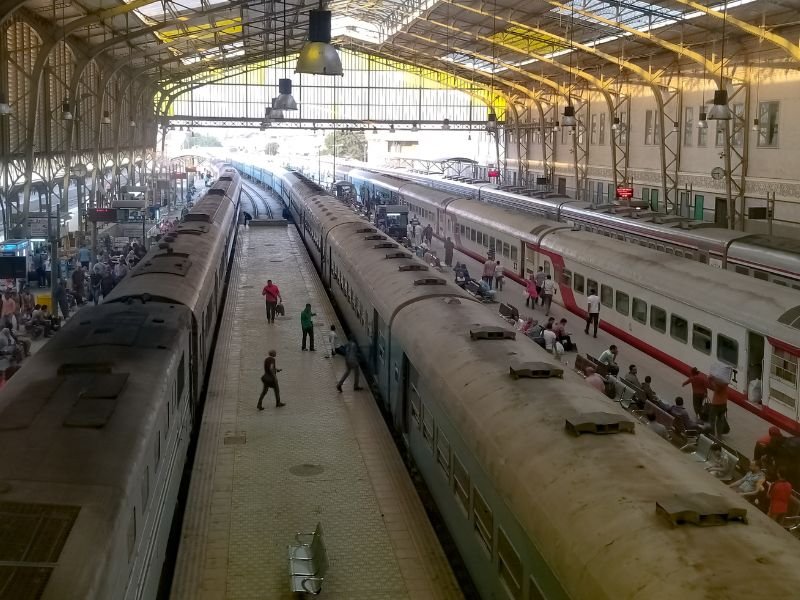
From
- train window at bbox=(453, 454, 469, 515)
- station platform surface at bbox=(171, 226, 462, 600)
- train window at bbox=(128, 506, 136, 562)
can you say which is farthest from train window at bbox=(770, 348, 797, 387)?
train window at bbox=(128, 506, 136, 562)

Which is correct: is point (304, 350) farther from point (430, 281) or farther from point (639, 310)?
point (639, 310)

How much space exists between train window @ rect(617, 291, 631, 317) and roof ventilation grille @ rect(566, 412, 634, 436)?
→ 50.3 ft

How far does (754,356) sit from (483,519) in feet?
34.4

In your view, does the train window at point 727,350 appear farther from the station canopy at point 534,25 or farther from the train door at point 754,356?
the station canopy at point 534,25

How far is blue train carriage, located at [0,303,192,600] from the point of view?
5.79 metres

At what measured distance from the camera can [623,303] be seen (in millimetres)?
22844

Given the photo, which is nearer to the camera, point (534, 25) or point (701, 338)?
point (701, 338)

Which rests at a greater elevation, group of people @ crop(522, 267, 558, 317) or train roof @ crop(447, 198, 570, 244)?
train roof @ crop(447, 198, 570, 244)

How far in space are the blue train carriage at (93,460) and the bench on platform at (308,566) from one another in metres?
1.38

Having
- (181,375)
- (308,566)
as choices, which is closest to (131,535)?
(308,566)

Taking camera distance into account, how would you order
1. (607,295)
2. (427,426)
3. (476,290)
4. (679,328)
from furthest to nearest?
(476,290) < (607,295) < (679,328) < (427,426)

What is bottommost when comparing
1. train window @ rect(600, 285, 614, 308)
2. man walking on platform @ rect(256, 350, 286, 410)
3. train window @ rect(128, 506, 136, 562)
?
man walking on platform @ rect(256, 350, 286, 410)

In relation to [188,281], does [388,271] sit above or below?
above

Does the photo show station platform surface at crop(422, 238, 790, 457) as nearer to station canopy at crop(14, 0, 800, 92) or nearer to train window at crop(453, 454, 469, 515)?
train window at crop(453, 454, 469, 515)
